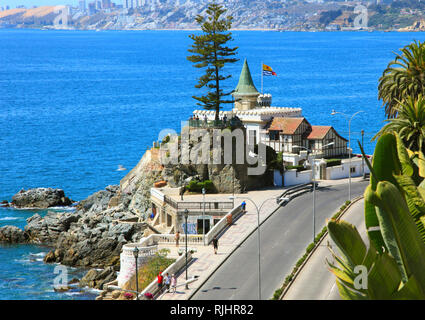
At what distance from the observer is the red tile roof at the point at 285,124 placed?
68.4m

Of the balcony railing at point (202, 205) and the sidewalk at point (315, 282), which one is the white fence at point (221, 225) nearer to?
the balcony railing at point (202, 205)

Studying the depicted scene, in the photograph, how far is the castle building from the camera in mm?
68312

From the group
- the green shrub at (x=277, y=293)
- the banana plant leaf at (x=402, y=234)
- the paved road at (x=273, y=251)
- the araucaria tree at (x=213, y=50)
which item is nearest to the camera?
the banana plant leaf at (x=402, y=234)

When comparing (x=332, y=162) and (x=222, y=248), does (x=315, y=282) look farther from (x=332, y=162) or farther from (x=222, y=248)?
(x=332, y=162)

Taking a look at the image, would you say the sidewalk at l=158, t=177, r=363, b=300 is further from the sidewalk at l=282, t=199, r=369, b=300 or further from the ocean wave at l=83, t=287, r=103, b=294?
the sidewalk at l=282, t=199, r=369, b=300

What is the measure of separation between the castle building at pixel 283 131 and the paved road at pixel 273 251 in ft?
28.4

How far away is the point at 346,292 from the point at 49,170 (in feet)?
293

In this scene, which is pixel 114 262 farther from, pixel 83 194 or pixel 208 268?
pixel 83 194

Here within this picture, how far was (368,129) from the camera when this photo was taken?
12381cm

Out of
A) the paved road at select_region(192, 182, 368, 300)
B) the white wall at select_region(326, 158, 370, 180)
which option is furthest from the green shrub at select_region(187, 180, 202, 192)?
the white wall at select_region(326, 158, 370, 180)

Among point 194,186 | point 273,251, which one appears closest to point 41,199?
point 194,186

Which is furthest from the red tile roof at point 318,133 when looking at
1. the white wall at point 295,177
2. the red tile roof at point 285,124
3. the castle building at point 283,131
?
the white wall at point 295,177

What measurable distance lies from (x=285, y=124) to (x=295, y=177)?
8.03 m
